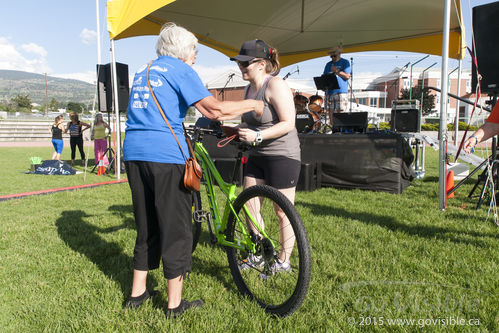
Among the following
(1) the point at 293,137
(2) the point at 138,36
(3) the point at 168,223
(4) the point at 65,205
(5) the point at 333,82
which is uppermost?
(2) the point at 138,36

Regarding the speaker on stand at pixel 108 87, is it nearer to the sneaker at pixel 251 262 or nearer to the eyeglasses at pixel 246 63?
the eyeglasses at pixel 246 63

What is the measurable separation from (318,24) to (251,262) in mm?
7287

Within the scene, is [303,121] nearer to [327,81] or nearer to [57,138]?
[327,81]

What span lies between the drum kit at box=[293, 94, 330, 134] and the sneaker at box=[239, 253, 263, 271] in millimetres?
5429

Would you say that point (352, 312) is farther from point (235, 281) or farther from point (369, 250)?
point (369, 250)

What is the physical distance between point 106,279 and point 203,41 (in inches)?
269

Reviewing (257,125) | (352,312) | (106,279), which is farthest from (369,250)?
(106,279)

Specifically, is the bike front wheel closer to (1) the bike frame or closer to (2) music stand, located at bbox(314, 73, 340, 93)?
(1) the bike frame

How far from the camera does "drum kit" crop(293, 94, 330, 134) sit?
7.50 m

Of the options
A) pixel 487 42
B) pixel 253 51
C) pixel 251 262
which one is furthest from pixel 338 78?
pixel 251 262

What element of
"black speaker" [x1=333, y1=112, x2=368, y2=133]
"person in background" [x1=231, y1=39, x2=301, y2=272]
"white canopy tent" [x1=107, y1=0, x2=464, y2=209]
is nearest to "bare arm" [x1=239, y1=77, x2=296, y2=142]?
"person in background" [x1=231, y1=39, x2=301, y2=272]

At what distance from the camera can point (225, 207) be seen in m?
2.46

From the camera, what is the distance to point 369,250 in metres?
3.04

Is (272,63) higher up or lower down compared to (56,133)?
higher up
